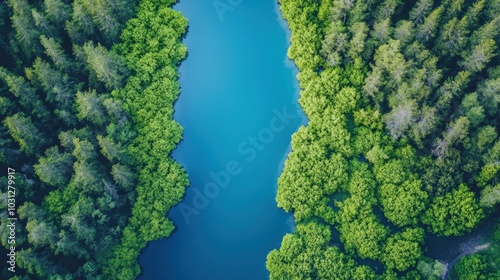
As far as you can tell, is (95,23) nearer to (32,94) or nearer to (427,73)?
(32,94)

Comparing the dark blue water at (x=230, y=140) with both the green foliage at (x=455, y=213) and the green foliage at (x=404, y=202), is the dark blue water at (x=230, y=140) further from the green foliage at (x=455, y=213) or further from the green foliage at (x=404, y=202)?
the green foliage at (x=455, y=213)

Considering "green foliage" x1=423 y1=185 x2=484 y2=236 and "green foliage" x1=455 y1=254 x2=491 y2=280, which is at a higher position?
"green foliage" x1=423 y1=185 x2=484 y2=236

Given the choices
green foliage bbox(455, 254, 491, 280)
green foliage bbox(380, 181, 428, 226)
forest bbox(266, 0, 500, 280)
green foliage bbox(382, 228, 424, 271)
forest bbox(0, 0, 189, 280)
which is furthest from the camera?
→ green foliage bbox(380, 181, 428, 226)

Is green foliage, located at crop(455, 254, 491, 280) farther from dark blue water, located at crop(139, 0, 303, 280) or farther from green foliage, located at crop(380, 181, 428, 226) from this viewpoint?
dark blue water, located at crop(139, 0, 303, 280)

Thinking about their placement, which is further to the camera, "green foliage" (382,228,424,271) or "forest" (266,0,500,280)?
"forest" (266,0,500,280)

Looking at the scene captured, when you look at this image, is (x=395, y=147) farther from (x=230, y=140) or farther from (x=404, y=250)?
(x=230, y=140)

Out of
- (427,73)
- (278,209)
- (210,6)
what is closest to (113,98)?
(210,6)

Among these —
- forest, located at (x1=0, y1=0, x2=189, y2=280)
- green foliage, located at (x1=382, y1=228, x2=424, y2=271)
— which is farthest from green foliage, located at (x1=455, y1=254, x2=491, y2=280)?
forest, located at (x1=0, y1=0, x2=189, y2=280)

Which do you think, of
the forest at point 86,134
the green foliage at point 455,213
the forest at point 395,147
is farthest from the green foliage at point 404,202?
the forest at point 86,134
